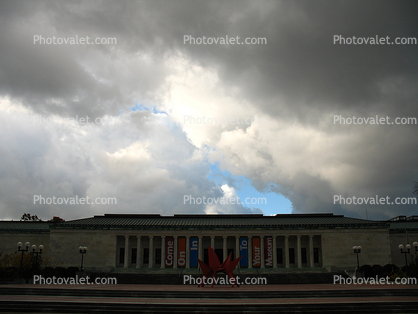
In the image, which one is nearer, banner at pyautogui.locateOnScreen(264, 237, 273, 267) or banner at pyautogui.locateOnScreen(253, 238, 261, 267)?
banner at pyautogui.locateOnScreen(253, 238, 261, 267)

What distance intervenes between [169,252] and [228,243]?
954 cm

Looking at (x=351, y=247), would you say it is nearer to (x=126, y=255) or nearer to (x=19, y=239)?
(x=126, y=255)

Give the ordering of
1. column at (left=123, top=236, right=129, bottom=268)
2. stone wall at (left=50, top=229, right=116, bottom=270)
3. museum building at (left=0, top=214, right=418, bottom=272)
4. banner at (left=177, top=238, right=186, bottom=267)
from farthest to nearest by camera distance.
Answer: stone wall at (left=50, top=229, right=116, bottom=270), column at (left=123, top=236, right=129, bottom=268), museum building at (left=0, top=214, right=418, bottom=272), banner at (left=177, top=238, right=186, bottom=267)

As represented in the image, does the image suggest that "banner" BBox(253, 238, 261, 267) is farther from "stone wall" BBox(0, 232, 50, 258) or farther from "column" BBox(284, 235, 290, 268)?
"stone wall" BBox(0, 232, 50, 258)

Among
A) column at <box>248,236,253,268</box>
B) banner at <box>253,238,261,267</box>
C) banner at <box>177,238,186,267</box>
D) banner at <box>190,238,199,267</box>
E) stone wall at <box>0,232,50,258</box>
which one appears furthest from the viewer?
stone wall at <box>0,232,50,258</box>

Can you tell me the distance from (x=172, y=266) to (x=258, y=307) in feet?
118

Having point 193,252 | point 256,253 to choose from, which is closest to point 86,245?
point 193,252

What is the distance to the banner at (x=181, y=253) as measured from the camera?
53406 mm

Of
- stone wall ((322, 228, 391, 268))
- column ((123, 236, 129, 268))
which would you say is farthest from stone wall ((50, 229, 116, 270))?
stone wall ((322, 228, 391, 268))

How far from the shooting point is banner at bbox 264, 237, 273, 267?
53.3m

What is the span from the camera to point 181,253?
53.9m

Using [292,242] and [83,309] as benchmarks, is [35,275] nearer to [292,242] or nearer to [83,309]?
[83,309]

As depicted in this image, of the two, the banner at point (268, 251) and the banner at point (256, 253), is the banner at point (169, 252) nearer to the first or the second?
Result: the banner at point (256, 253)

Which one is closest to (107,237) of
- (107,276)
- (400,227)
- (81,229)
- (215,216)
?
(81,229)
